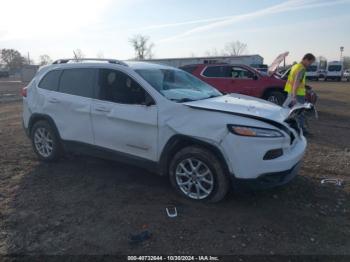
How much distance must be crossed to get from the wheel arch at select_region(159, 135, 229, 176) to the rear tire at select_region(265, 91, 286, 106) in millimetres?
8023

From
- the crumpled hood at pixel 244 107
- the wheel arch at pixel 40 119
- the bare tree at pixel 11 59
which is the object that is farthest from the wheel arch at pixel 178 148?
the bare tree at pixel 11 59

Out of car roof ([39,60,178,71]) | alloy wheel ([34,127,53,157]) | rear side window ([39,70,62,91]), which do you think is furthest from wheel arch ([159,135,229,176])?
rear side window ([39,70,62,91])

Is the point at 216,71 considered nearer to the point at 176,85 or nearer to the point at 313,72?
the point at 176,85

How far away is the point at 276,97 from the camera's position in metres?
11.7

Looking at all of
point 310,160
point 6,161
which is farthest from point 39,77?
point 310,160

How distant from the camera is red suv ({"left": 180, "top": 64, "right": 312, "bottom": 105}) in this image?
11617mm

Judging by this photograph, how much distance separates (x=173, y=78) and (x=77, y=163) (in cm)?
235

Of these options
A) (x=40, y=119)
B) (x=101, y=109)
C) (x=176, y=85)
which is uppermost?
(x=176, y=85)

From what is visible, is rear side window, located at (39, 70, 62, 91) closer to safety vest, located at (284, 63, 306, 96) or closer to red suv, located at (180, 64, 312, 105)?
safety vest, located at (284, 63, 306, 96)

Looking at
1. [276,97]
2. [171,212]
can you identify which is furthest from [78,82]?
[276,97]

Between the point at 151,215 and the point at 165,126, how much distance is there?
1.12m

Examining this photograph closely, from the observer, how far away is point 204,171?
4.20 metres

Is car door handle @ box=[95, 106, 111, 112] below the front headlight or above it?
above

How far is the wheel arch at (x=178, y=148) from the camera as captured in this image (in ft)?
13.1
